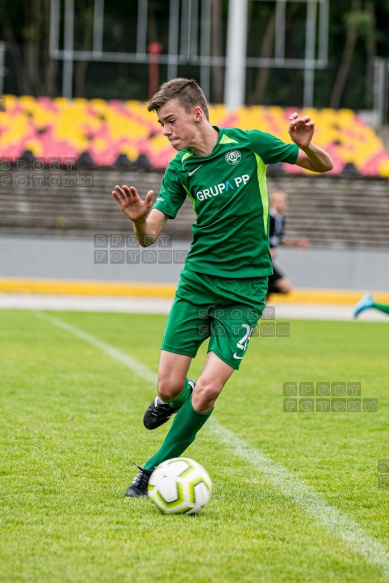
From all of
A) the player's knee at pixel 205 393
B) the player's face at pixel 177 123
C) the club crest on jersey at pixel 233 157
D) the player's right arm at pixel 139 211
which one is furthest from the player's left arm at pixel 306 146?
the player's knee at pixel 205 393

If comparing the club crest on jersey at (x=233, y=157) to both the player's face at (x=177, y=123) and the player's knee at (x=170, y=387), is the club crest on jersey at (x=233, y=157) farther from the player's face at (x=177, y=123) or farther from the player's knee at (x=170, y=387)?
the player's knee at (x=170, y=387)

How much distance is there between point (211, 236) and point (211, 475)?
1383 mm

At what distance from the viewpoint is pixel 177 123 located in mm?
5195

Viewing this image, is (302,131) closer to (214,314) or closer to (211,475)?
(214,314)

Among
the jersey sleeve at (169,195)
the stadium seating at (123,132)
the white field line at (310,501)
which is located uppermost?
the jersey sleeve at (169,195)

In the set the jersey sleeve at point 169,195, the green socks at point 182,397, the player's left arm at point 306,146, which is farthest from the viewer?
the green socks at point 182,397

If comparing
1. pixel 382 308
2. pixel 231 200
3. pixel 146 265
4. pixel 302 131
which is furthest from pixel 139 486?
pixel 146 265

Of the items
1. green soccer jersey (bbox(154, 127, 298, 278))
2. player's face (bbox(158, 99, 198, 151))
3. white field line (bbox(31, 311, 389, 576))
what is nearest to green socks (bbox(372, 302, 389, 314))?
white field line (bbox(31, 311, 389, 576))

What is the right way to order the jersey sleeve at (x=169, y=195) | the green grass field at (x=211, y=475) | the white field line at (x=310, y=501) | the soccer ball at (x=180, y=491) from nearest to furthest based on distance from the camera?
the green grass field at (x=211, y=475) → the white field line at (x=310, y=501) → the soccer ball at (x=180, y=491) → the jersey sleeve at (x=169, y=195)

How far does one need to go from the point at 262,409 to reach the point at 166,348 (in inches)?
120

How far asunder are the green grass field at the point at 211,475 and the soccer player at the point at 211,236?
0.52m

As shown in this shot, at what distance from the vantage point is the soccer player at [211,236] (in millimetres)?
5188

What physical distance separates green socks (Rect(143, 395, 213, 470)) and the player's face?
1344 millimetres

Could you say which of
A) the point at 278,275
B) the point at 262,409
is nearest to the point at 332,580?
the point at 262,409
